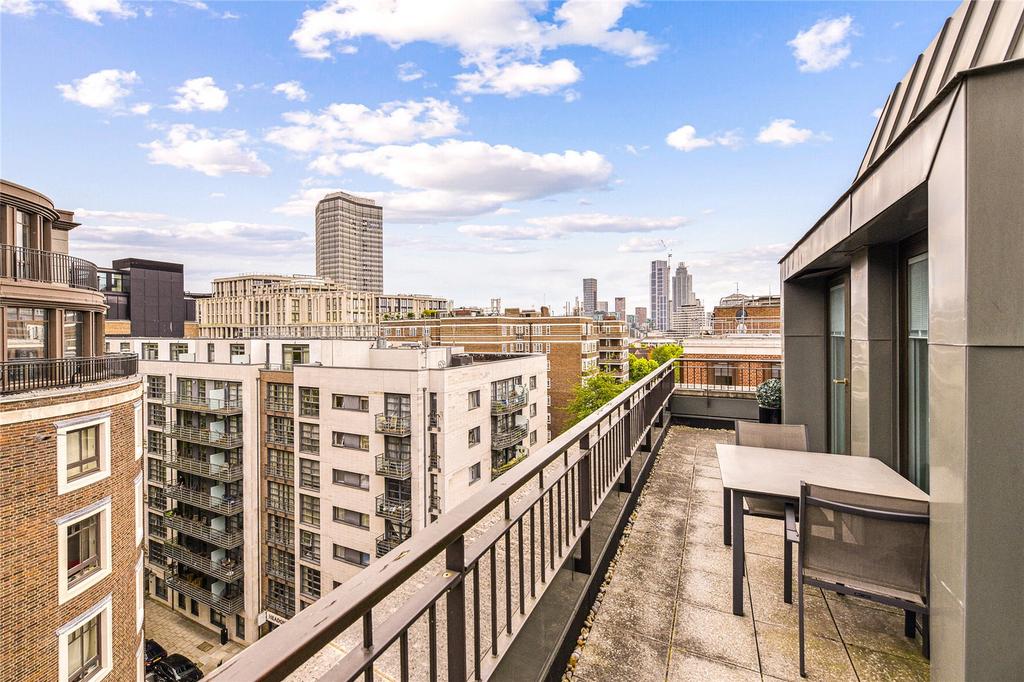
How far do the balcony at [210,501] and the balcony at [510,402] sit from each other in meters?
14.9

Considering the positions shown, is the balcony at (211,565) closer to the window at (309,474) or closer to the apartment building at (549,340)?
the window at (309,474)

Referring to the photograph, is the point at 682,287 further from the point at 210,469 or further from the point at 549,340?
the point at 210,469

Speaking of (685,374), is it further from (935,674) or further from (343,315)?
(343,315)

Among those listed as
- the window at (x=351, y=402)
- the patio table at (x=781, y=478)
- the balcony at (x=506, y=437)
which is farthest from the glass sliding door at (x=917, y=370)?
the balcony at (x=506, y=437)

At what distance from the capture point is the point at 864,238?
3.40 m

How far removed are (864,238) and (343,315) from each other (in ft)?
311

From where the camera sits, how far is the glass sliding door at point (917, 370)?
3178mm

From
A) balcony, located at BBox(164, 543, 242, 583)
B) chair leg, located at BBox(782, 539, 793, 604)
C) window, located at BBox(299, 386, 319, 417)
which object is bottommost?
balcony, located at BBox(164, 543, 242, 583)

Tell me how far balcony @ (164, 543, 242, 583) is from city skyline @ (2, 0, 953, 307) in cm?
1713

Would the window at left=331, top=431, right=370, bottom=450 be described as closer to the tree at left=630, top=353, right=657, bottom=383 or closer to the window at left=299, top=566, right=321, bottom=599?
the window at left=299, top=566, right=321, bottom=599

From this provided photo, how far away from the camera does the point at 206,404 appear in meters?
24.5

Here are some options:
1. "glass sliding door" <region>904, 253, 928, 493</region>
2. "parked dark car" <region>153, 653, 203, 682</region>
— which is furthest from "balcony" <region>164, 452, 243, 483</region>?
"glass sliding door" <region>904, 253, 928, 493</region>

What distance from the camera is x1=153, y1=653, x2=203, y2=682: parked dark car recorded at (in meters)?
18.4

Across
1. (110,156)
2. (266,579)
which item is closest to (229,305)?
(110,156)
